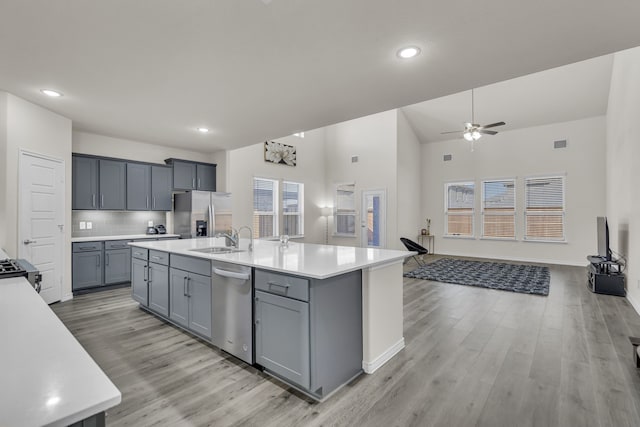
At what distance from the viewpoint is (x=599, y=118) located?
716 cm

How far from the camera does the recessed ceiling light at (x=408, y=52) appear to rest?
8.31 ft

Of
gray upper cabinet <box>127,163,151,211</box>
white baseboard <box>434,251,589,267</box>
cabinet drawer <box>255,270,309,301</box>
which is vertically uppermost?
gray upper cabinet <box>127,163,151,211</box>

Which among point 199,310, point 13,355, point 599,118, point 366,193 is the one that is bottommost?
point 199,310

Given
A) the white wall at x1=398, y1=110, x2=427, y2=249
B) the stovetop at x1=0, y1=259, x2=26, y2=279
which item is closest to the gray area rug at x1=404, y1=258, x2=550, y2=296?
the white wall at x1=398, y1=110, x2=427, y2=249

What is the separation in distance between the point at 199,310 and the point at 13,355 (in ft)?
7.38

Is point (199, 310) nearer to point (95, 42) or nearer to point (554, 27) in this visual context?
point (95, 42)

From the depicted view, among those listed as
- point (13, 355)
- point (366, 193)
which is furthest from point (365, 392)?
point (366, 193)

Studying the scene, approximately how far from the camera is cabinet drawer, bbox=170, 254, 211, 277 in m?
2.94

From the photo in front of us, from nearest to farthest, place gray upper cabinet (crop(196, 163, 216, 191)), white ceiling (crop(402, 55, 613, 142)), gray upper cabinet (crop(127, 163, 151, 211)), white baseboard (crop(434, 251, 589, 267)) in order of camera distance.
A: gray upper cabinet (crop(127, 163, 151, 211)) < white ceiling (crop(402, 55, 613, 142)) < gray upper cabinet (crop(196, 163, 216, 191)) < white baseboard (crop(434, 251, 589, 267))

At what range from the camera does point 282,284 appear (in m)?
2.26

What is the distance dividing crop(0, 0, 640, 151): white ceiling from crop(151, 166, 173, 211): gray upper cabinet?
6.63 ft

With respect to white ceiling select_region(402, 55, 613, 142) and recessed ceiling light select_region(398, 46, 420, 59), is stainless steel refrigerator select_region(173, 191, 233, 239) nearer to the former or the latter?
recessed ceiling light select_region(398, 46, 420, 59)

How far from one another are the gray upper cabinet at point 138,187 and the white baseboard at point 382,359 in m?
5.06

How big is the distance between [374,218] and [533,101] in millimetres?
4667
